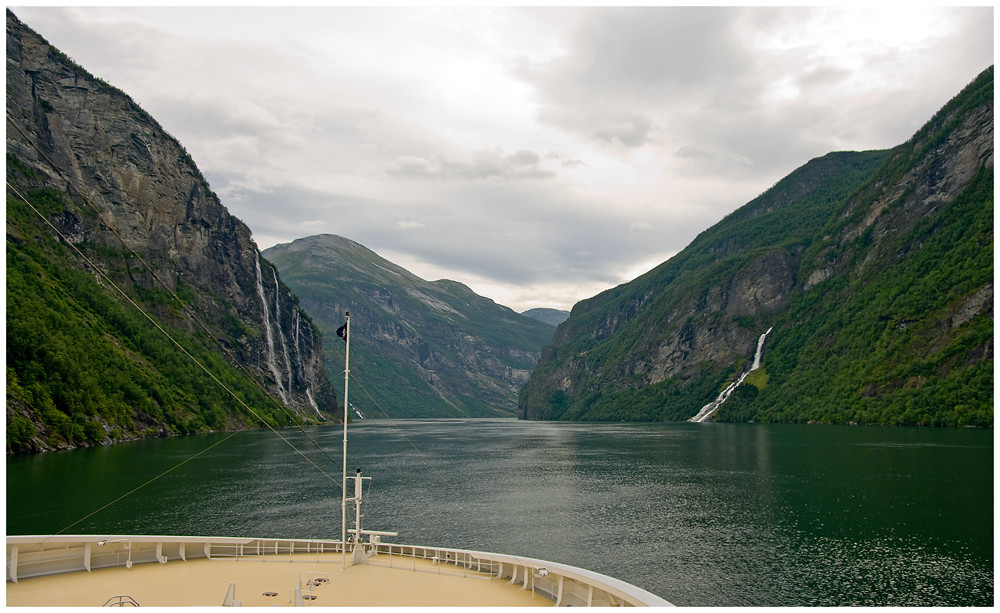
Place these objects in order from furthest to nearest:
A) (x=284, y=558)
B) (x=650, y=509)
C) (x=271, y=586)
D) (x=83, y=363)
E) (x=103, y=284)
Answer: (x=103, y=284), (x=83, y=363), (x=650, y=509), (x=284, y=558), (x=271, y=586)

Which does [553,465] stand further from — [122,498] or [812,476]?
[122,498]

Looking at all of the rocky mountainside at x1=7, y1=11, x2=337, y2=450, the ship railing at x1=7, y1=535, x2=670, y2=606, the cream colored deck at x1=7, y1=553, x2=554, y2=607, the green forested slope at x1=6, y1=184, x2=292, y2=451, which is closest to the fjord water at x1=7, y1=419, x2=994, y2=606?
the green forested slope at x1=6, y1=184, x2=292, y2=451

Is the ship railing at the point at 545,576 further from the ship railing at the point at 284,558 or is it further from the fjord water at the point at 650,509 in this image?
the fjord water at the point at 650,509

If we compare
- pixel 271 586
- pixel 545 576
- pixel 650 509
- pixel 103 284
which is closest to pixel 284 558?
pixel 271 586

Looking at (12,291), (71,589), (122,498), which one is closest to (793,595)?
(71,589)

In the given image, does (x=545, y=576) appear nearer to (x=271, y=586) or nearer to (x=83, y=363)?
(x=271, y=586)
